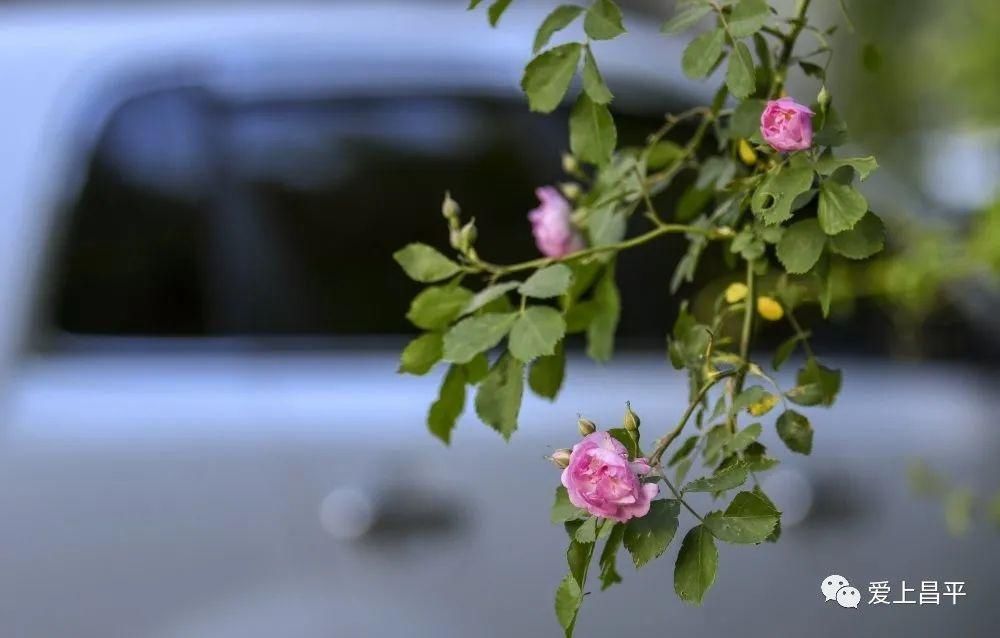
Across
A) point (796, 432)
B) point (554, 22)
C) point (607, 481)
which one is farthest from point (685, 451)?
point (554, 22)

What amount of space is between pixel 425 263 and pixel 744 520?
0.92 ft

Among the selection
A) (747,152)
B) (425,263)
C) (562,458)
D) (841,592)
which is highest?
(747,152)

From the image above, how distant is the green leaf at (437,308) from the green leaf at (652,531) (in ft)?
0.65

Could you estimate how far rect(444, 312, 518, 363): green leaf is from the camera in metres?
0.83

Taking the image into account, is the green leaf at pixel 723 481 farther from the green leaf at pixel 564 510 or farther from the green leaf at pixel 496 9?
the green leaf at pixel 496 9

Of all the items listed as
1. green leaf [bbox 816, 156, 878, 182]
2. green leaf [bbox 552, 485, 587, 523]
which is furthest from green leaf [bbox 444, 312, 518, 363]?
green leaf [bbox 816, 156, 878, 182]

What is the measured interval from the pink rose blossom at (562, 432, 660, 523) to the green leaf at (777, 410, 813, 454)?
0.57ft

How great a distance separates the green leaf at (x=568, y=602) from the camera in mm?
763

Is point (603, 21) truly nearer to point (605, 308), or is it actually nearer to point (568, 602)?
point (605, 308)

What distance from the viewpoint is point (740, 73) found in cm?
81

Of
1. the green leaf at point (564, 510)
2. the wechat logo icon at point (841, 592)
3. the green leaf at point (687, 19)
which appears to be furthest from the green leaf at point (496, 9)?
the wechat logo icon at point (841, 592)

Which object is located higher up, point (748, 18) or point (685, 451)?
point (748, 18)

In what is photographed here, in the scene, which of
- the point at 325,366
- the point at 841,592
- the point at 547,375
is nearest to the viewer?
the point at 547,375

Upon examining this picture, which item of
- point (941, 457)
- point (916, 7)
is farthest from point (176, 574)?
point (916, 7)
